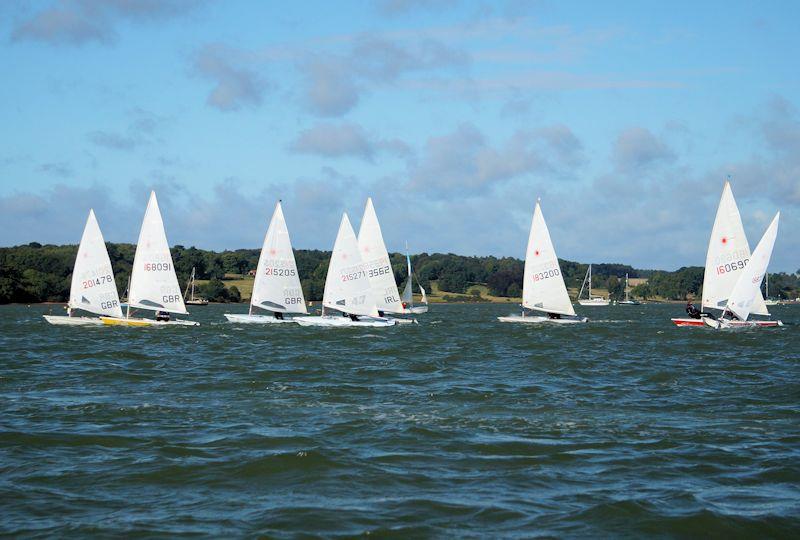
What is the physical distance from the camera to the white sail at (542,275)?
61406 mm

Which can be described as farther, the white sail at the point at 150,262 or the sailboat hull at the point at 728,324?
the sailboat hull at the point at 728,324

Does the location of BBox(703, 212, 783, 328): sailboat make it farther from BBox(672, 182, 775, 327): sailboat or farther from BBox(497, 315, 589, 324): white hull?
BBox(497, 315, 589, 324): white hull

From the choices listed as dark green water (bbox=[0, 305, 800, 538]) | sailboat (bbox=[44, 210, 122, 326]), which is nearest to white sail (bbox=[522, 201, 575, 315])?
sailboat (bbox=[44, 210, 122, 326])

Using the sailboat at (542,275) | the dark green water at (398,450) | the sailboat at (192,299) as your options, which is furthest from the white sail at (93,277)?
the sailboat at (192,299)

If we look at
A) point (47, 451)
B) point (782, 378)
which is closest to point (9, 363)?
point (47, 451)

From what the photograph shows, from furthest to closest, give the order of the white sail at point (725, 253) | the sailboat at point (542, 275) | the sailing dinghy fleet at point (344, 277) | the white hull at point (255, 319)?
the sailboat at point (542, 275) < the white hull at point (255, 319) < the white sail at point (725, 253) < the sailing dinghy fleet at point (344, 277)

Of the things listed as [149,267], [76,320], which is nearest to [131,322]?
[149,267]

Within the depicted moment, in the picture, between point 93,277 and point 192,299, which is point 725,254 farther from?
point 192,299

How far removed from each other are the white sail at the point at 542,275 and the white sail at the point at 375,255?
9.72 meters

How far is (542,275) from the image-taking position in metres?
62.1

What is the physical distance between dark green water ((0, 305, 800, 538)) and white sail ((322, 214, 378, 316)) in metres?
23.4

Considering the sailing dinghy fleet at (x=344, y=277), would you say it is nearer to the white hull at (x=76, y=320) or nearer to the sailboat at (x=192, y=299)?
the white hull at (x=76, y=320)

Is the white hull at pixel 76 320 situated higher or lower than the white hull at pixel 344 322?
Result: lower

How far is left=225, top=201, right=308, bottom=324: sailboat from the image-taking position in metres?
57.0
